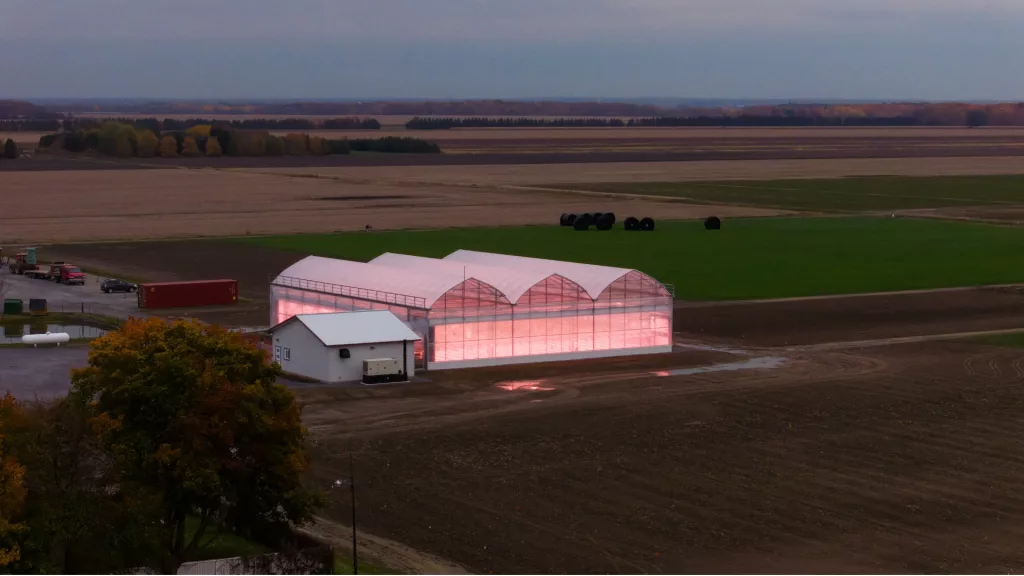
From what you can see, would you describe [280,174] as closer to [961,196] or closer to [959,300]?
[961,196]

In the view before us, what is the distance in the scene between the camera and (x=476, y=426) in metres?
52.8

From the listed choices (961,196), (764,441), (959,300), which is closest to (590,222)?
(959,300)

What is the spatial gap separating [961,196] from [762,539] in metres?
130

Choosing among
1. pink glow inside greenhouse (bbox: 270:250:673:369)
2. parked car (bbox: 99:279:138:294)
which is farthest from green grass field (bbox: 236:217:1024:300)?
parked car (bbox: 99:279:138:294)

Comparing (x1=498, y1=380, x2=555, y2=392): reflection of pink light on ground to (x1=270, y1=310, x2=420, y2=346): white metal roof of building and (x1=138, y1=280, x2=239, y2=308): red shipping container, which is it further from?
(x1=138, y1=280, x2=239, y2=308): red shipping container

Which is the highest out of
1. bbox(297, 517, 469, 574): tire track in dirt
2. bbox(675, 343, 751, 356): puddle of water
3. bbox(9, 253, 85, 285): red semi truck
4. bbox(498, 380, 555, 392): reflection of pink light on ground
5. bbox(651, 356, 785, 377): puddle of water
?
bbox(9, 253, 85, 285): red semi truck

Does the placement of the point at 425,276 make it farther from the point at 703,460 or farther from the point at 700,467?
the point at 700,467

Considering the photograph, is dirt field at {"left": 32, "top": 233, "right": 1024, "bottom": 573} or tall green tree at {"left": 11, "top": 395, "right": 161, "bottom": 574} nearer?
tall green tree at {"left": 11, "top": 395, "right": 161, "bottom": 574}

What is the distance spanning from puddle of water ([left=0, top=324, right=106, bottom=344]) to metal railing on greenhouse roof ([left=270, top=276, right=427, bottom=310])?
8.60 meters

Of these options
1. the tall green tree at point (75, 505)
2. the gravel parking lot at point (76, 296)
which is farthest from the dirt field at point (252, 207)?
the tall green tree at point (75, 505)

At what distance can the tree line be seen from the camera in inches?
1264

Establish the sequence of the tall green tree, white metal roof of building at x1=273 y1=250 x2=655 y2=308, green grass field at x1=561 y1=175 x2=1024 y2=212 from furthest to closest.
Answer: green grass field at x1=561 y1=175 x2=1024 y2=212, white metal roof of building at x1=273 y1=250 x2=655 y2=308, the tall green tree

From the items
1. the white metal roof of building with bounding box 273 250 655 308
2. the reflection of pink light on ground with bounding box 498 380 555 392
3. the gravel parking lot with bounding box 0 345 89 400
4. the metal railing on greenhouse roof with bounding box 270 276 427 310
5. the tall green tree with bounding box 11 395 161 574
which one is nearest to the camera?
the tall green tree with bounding box 11 395 161 574

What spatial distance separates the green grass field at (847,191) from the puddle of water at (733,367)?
268 ft
